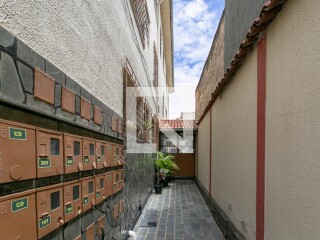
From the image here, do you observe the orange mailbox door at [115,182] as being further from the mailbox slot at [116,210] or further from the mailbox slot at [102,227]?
the mailbox slot at [102,227]

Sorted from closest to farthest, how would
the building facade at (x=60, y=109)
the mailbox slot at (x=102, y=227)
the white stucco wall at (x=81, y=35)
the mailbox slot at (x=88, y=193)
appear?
the building facade at (x=60, y=109) < the white stucco wall at (x=81, y=35) < the mailbox slot at (x=88, y=193) < the mailbox slot at (x=102, y=227)

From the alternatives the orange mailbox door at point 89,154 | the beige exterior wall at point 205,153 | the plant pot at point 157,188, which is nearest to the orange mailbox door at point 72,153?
the orange mailbox door at point 89,154

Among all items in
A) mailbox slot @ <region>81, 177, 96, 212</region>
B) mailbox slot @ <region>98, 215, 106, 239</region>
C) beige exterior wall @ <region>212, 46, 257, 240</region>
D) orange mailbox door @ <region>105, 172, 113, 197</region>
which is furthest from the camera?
beige exterior wall @ <region>212, 46, 257, 240</region>

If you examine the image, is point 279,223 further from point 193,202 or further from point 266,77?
point 193,202

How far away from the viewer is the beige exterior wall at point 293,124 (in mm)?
1832

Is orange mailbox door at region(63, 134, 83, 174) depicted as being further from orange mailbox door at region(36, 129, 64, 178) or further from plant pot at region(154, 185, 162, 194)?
plant pot at region(154, 185, 162, 194)

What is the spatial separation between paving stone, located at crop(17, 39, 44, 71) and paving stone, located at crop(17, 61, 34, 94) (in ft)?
0.12

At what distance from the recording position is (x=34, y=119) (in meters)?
1.55

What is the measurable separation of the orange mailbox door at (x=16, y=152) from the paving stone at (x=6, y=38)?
0.36 meters

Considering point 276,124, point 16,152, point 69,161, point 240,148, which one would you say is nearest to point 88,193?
point 69,161

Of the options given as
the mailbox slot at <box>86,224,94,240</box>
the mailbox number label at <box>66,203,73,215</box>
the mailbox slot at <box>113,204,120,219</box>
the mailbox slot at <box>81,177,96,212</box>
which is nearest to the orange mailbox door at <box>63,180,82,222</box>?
the mailbox number label at <box>66,203,73,215</box>

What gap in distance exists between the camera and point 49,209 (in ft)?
5.51

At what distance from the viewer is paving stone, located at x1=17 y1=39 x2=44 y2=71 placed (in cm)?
141

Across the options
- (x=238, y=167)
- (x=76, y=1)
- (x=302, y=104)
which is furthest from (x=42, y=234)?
(x=238, y=167)
